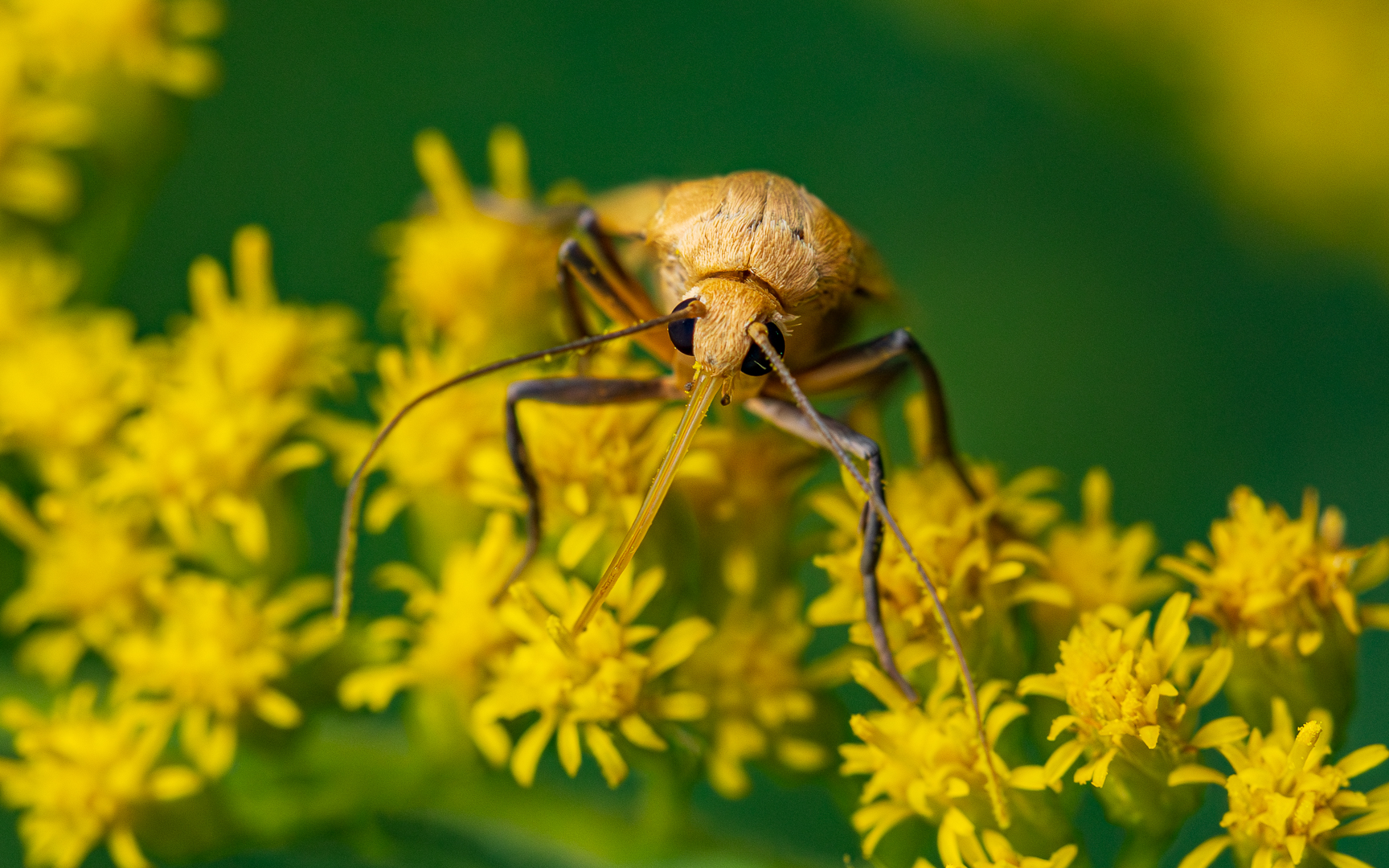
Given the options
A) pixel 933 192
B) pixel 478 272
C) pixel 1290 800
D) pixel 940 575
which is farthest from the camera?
pixel 933 192

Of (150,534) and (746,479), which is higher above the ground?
(746,479)

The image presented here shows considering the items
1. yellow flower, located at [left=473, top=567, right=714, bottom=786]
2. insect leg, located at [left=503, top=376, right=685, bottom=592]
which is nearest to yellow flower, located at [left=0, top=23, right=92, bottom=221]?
insect leg, located at [left=503, top=376, right=685, bottom=592]

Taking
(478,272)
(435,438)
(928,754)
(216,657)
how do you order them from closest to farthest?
1. (928,754)
2. (216,657)
3. (435,438)
4. (478,272)

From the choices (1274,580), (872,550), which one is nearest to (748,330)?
(872,550)

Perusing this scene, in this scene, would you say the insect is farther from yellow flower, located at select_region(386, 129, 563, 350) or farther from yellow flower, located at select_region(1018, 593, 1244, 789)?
Answer: yellow flower, located at select_region(386, 129, 563, 350)

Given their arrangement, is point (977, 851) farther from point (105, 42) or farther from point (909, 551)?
point (105, 42)

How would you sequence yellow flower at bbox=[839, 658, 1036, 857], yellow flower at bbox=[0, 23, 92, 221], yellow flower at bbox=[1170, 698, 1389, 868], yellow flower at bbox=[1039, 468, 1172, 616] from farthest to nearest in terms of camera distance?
yellow flower at bbox=[0, 23, 92, 221]
yellow flower at bbox=[1039, 468, 1172, 616]
yellow flower at bbox=[839, 658, 1036, 857]
yellow flower at bbox=[1170, 698, 1389, 868]

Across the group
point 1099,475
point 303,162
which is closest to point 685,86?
point 303,162
